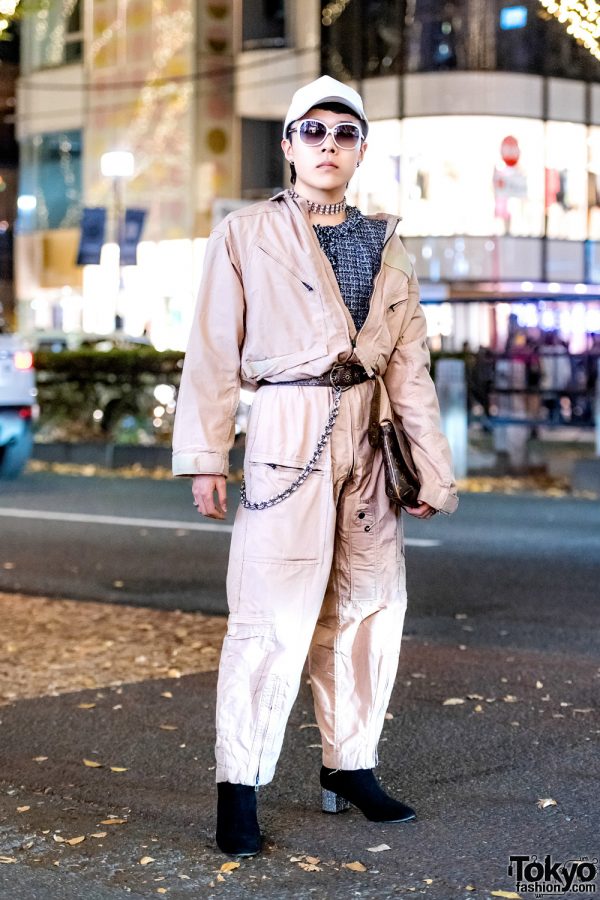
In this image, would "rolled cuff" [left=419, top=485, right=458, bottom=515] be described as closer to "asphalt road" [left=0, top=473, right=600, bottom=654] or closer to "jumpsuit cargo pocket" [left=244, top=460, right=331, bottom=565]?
"jumpsuit cargo pocket" [left=244, top=460, right=331, bottom=565]

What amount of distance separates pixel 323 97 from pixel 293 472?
1063 millimetres

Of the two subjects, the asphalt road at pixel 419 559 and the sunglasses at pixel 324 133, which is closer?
the sunglasses at pixel 324 133

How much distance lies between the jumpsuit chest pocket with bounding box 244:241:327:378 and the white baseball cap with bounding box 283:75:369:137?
406 millimetres

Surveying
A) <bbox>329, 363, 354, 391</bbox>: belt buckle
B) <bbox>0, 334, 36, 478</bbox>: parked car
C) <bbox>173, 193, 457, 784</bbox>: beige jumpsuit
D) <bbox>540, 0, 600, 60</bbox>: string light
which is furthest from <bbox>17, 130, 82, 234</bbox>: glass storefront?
<bbox>329, 363, 354, 391</bbox>: belt buckle

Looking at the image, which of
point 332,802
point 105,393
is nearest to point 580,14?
point 332,802

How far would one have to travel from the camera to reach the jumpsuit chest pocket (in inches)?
177

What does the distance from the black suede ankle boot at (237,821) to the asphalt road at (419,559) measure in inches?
136

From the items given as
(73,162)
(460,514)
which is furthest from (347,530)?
(73,162)

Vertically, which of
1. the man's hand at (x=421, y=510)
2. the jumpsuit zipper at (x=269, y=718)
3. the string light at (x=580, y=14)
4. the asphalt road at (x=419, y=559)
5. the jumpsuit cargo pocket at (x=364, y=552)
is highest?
the string light at (x=580, y=14)

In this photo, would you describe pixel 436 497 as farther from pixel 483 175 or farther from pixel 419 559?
pixel 483 175

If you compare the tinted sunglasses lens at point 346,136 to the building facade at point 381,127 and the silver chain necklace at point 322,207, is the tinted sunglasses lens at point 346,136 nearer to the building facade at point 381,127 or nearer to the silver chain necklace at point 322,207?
the silver chain necklace at point 322,207

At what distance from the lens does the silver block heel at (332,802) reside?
4770 millimetres

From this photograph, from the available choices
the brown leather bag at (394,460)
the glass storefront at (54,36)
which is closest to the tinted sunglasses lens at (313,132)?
the brown leather bag at (394,460)

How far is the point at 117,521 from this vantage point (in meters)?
13.3
